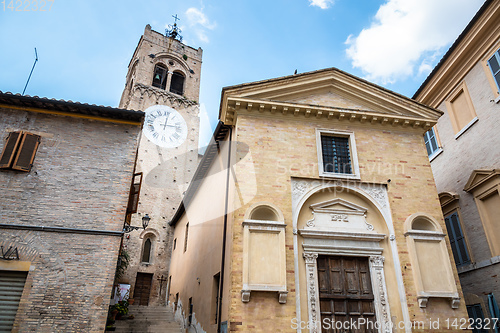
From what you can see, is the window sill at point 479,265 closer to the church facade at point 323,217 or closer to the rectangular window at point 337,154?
the church facade at point 323,217

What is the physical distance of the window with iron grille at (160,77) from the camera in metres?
28.0

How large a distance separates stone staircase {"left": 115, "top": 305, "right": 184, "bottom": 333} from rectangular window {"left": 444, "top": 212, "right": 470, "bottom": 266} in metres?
10.7

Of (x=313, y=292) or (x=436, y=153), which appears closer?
(x=313, y=292)

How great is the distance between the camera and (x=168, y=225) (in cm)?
2258

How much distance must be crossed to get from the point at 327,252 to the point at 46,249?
700 cm

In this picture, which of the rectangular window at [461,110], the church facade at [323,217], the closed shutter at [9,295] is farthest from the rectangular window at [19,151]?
the rectangular window at [461,110]

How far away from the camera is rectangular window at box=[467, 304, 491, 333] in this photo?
1137cm

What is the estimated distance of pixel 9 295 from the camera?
27.3 feet

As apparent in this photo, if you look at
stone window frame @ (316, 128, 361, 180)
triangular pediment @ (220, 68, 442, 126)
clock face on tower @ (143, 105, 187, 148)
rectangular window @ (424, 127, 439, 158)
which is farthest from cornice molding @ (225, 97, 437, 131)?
clock face on tower @ (143, 105, 187, 148)

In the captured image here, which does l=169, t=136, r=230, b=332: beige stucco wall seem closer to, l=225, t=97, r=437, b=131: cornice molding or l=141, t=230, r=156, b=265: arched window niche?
l=225, t=97, r=437, b=131: cornice molding

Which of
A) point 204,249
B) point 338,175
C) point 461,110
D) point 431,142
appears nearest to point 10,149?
point 204,249

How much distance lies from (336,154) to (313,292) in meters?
4.20

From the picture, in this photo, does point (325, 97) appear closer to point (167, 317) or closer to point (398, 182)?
point (398, 182)

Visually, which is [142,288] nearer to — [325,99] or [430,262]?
[325,99]
